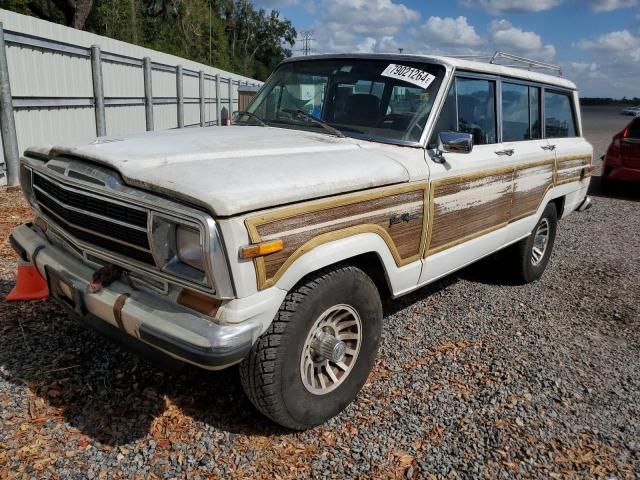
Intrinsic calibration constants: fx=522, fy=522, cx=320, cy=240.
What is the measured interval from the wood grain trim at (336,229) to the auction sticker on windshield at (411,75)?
0.82 m

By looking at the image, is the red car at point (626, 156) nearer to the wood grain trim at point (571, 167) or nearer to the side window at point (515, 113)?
the wood grain trim at point (571, 167)

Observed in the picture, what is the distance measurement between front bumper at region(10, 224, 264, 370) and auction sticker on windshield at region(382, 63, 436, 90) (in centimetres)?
212

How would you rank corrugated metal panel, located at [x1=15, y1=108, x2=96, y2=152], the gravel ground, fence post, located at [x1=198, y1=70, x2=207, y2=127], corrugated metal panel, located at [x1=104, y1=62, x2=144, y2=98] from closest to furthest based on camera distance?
the gravel ground, corrugated metal panel, located at [x1=15, y1=108, x2=96, y2=152], corrugated metal panel, located at [x1=104, y1=62, x2=144, y2=98], fence post, located at [x1=198, y1=70, x2=207, y2=127]

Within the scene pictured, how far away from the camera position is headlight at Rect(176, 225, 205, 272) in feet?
7.25

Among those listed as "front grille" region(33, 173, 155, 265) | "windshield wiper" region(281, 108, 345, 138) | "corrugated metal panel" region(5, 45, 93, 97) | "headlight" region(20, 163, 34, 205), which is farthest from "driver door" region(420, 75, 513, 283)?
"corrugated metal panel" region(5, 45, 93, 97)

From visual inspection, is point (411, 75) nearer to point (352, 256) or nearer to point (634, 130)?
point (352, 256)

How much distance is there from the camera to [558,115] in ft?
17.5

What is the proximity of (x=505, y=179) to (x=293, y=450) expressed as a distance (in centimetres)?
266

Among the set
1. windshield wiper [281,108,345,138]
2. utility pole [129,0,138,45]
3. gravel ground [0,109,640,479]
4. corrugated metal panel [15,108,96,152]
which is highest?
utility pole [129,0,138,45]

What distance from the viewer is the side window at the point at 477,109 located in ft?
12.3

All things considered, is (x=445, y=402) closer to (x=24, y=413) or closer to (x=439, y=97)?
(x=439, y=97)

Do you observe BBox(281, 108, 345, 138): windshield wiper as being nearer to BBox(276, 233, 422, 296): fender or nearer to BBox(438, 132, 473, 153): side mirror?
BBox(438, 132, 473, 153): side mirror

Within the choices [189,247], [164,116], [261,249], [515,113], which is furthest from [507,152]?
[164,116]

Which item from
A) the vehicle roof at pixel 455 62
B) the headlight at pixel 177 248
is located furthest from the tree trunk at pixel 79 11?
the headlight at pixel 177 248
